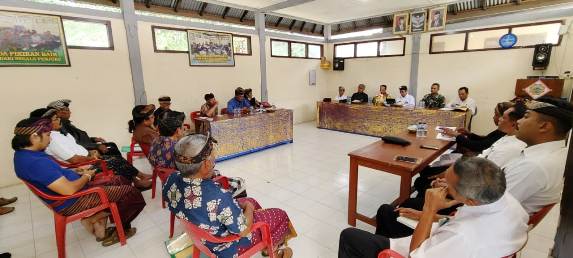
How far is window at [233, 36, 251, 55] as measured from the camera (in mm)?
5957

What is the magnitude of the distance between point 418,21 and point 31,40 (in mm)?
7115

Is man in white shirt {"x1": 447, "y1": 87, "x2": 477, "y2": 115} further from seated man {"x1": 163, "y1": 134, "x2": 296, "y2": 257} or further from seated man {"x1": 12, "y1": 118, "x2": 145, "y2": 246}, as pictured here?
seated man {"x1": 12, "y1": 118, "x2": 145, "y2": 246}

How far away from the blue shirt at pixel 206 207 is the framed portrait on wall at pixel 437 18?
240 inches

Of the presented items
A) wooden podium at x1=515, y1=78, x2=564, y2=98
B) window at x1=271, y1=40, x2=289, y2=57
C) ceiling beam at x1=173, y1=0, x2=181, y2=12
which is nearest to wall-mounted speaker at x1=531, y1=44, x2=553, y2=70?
wooden podium at x1=515, y1=78, x2=564, y2=98

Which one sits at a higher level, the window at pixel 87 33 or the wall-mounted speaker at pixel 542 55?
the window at pixel 87 33

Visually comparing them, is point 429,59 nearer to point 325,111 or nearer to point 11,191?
point 325,111

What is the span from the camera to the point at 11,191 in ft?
11.2

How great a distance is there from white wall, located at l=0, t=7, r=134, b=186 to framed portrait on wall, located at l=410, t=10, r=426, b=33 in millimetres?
5984

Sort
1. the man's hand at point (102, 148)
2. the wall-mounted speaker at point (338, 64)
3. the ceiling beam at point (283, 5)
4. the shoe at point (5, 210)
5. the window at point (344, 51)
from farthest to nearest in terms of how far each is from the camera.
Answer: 1. the wall-mounted speaker at point (338, 64)
2. the window at point (344, 51)
3. the ceiling beam at point (283, 5)
4. the man's hand at point (102, 148)
5. the shoe at point (5, 210)

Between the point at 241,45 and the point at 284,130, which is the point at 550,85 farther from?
the point at 241,45

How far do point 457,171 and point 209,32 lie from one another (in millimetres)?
5422

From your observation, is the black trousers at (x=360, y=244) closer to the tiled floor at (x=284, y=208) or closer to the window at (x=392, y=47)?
the tiled floor at (x=284, y=208)

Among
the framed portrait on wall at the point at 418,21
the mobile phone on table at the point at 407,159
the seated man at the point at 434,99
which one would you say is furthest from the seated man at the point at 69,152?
the framed portrait on wall at the point at 418,21

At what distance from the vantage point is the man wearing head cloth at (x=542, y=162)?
129cm
